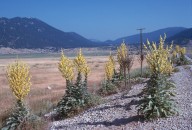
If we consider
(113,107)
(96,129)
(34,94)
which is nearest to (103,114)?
(113,107)

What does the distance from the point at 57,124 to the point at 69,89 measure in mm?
3149

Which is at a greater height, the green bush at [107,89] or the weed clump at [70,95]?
the weed clump at [70,95]

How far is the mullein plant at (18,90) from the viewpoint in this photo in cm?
1858

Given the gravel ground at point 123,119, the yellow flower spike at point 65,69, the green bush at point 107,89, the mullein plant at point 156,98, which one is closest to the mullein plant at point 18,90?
the gravel ground at point 123,119

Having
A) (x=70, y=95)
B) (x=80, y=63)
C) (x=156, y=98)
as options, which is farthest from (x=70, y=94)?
(x=156, y=98)

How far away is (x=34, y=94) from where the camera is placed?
37.1m

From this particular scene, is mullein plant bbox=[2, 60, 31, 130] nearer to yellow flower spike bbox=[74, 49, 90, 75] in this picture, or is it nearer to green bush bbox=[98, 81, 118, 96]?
yellow flower spike bbox=[74, 49, 90, 75]

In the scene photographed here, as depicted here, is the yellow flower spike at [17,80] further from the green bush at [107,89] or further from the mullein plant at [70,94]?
the green bush at [107,89]

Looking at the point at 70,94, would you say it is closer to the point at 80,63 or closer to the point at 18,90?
the point at 80,63

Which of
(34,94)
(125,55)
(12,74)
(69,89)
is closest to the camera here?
(12,74)

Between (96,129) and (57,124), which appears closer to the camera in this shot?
(96,129)

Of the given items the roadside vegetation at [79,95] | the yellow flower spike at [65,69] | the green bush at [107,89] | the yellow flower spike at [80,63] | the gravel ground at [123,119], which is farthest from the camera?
the green bush at [107,89]

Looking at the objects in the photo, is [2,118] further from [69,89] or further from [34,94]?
[34,94]

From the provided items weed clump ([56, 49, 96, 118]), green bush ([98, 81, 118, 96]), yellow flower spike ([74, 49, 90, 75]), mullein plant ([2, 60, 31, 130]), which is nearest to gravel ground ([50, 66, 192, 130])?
weed clump ([56, 49, 96, 118])
